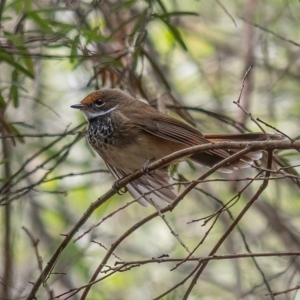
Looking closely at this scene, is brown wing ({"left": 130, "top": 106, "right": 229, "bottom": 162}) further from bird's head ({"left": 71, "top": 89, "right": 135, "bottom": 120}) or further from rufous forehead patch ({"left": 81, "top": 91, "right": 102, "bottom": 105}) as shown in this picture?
rufous forehead patch ({"left": 81, "top": 91, "right": 102, "bottom": 105})

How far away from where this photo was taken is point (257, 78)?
7559 mm

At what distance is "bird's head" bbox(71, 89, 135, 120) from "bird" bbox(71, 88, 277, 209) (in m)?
0.04

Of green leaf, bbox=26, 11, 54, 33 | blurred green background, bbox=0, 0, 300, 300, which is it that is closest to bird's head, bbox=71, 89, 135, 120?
green leaf, bbox=26, 11, 54, 33

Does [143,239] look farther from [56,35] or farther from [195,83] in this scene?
[56,35]

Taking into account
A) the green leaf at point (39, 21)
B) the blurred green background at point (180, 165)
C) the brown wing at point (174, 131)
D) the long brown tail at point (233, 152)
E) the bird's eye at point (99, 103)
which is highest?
the blurred green background at point (180, 165)

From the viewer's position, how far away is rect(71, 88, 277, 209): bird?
164 inches

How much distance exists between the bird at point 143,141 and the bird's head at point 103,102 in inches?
1.6

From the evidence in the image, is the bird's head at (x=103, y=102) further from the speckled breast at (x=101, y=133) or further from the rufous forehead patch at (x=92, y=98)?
the speckled breast at (x=101, y=133)

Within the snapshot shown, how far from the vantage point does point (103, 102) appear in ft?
14.8

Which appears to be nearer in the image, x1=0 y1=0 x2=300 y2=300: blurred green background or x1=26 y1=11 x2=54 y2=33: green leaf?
x1=26 y1=11 x2=54 y2=33: green leaf

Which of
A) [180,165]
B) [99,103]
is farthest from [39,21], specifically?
[180,165]

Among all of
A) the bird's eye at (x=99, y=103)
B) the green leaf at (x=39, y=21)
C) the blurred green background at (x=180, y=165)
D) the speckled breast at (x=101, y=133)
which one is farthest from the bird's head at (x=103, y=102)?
the blurred green background at (x=180, y=165)

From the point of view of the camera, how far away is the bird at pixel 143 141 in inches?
164

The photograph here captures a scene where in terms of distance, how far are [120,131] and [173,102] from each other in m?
0.49
